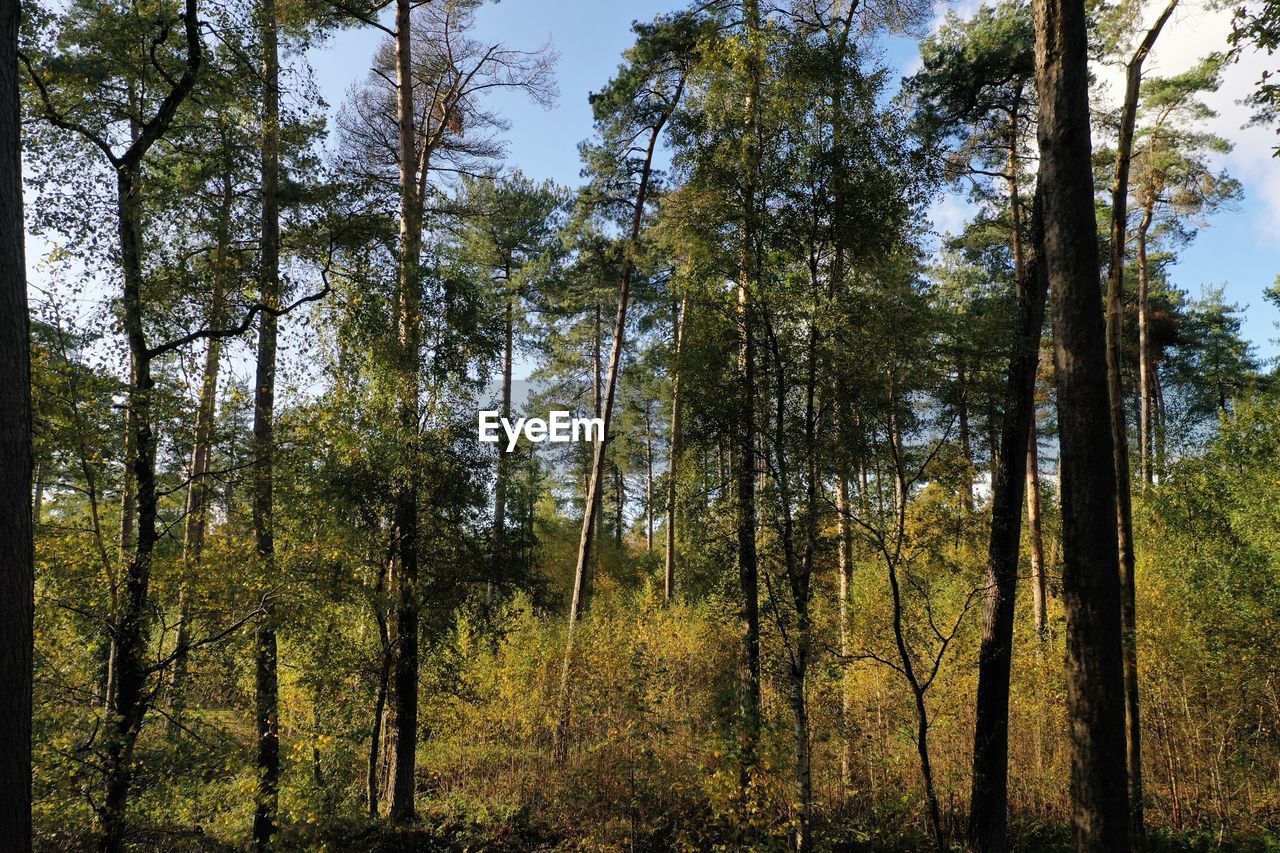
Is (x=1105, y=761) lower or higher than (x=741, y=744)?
higher

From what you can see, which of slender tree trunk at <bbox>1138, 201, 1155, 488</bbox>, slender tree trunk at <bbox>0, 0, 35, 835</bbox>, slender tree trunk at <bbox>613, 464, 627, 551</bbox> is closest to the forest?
slender tree trunk at <bbox>0, 0, 35, 835</bbox>

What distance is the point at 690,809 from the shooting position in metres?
9.77

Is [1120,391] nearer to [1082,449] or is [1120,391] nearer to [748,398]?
[748,398]

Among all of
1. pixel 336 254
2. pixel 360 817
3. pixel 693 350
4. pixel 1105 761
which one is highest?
pixel 336 254

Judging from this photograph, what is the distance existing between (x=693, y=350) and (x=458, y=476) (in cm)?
340

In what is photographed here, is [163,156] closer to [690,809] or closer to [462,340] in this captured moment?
[462,340]

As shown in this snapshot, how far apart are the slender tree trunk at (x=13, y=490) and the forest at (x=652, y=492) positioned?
0.05ft

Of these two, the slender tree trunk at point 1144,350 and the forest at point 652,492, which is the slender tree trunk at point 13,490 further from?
the slender tree trunk at point 1144,350

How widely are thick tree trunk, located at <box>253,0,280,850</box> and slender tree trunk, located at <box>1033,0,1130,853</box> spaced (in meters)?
6.42

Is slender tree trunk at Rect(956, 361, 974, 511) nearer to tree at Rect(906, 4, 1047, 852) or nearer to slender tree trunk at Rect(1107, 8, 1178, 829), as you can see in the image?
tree at Rect(906, 4, 1047, 852)

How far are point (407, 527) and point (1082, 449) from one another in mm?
6973

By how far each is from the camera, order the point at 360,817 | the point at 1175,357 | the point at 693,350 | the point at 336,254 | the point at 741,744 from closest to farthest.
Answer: the point at 741,744 → the point at 693,350 → the point at 360,817 → the point at 336,254 → the point at 1175,357

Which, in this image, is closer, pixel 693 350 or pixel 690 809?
pixel 693 350

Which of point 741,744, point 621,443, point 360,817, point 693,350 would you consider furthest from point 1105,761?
point 621,443
